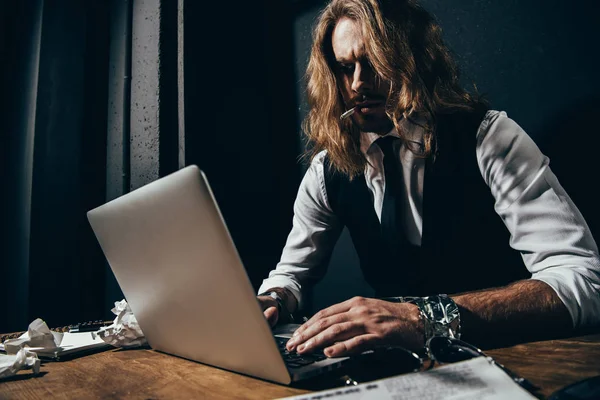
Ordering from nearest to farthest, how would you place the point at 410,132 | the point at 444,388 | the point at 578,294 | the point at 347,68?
the point at 444,388 → the point at 578,294 → the point at 410,132 → the point at 347,68

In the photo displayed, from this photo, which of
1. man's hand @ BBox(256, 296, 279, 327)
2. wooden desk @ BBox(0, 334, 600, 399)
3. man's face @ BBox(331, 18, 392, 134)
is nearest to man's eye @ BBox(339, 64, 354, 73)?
man's face @ BBox(331, 18, 392, 134)

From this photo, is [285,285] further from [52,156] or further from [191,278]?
[52,156]

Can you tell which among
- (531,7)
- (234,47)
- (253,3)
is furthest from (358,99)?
(253,3)

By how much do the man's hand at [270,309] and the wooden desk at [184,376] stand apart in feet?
0.96

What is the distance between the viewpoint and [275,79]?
2.17 m

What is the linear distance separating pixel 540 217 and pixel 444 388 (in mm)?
817

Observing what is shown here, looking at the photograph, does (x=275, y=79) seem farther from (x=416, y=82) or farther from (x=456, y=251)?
(x=456, y=251)

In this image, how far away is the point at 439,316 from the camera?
803 millimetres

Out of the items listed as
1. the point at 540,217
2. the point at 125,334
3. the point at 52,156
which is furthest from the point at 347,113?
the point at 52,156

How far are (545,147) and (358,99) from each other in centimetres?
69

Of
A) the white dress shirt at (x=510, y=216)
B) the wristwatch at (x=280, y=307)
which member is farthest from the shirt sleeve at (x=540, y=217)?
the wristwatch at (x=280, y=307)

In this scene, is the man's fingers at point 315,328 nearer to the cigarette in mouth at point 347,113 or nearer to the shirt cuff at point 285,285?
the shirt cuff at point 285,285

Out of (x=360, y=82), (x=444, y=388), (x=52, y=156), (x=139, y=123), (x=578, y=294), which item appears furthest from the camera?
(x=52, y=156)

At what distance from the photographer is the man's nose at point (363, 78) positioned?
1.56m
